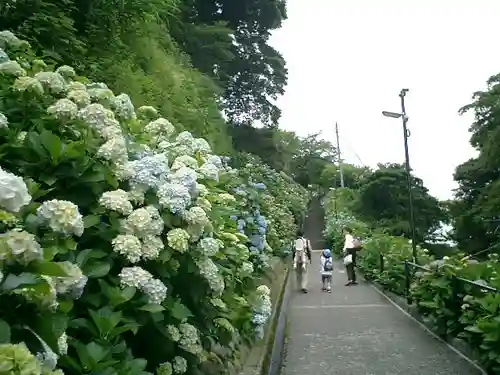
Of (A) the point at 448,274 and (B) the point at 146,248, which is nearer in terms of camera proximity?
(B) the point at 146,248

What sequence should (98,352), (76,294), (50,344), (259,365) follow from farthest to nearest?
(259,365) → (98,352) → (76,294) → (50,344)

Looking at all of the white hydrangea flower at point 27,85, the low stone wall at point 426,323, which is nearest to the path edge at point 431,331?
the low stone wall at point 426,323

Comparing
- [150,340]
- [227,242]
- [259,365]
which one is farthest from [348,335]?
→ [150,340]

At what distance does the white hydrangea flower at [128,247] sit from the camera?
9.11 feet

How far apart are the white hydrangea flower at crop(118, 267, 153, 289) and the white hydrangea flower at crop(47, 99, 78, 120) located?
2.72ft

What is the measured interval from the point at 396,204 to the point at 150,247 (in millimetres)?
33974

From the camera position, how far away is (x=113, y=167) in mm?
3066

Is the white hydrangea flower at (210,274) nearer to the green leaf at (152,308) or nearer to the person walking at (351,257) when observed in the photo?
the green leaf at (152,308)

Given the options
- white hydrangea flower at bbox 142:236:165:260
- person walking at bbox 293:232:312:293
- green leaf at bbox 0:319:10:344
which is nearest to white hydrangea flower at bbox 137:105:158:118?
white hydrangea flower at bbox 142:236:165:260

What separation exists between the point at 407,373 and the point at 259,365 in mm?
1867

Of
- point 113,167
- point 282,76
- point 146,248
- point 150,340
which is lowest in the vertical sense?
point 150,340

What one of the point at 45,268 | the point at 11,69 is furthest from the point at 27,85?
the point at 45,268

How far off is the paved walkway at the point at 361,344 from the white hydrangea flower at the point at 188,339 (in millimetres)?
4394

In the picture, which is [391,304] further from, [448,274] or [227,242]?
[227,242]
